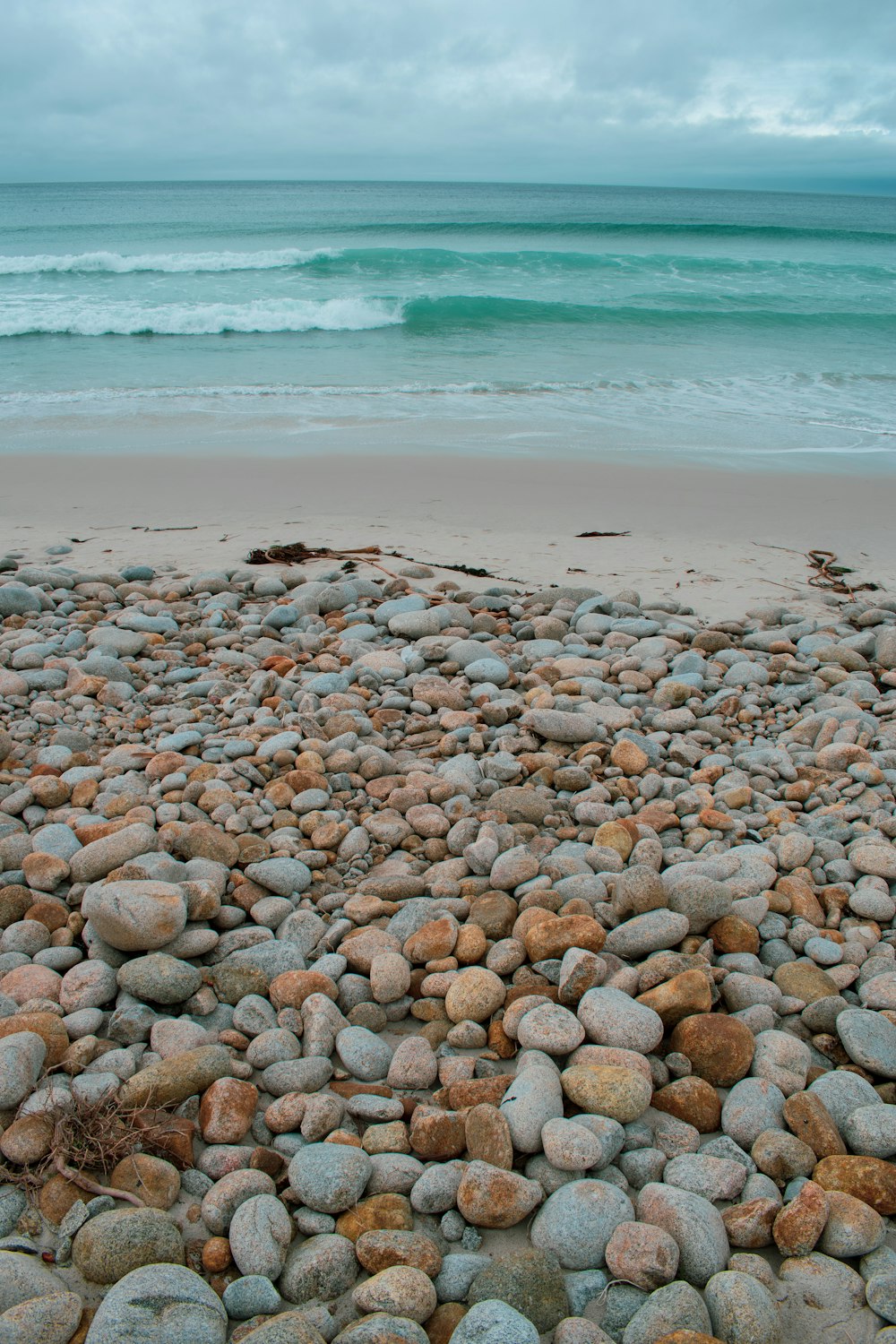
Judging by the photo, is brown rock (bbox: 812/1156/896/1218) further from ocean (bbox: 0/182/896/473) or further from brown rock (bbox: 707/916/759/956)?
ocean (bbox: 0/182/896/473)

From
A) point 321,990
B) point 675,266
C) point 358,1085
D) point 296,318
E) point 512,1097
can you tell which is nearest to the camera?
point 512,1097

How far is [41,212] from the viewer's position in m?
40.4

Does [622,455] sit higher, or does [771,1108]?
[622,455]

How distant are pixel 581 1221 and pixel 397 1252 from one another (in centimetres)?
34

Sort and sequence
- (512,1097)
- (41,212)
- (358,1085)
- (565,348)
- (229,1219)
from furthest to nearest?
(41,212)
(565,348)
(358,1085)
(512,1097)
(229,1219)

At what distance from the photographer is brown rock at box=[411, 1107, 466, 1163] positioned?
185 centimetres

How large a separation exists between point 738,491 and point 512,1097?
19.3 ft

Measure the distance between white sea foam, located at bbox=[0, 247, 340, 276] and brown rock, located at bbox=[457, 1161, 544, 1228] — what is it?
77.6 ft

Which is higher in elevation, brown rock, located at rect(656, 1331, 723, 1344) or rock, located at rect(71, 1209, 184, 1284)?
brown rock, located at rect(656, 1331, 723, 1344)

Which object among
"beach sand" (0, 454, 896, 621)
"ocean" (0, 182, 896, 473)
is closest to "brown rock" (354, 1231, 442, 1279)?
"beach sand" (0, 454, 896, 621)

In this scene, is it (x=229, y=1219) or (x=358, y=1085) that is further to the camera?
(x=358, y=1085)

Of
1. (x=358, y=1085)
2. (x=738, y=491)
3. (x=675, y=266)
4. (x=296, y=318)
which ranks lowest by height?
(x=358, y=1085)

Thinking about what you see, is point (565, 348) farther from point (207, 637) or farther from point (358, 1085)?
point (358, 1085)

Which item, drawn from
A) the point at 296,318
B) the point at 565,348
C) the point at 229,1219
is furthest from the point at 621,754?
the point at 296,318
